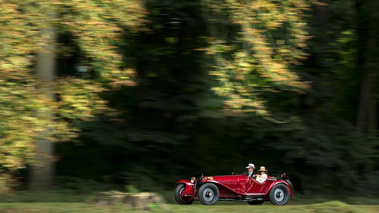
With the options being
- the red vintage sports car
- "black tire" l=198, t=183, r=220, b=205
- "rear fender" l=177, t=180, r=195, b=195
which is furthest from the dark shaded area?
"black tire" l=198, t=183, r=220, b=205

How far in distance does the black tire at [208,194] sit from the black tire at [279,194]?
1.35 metres

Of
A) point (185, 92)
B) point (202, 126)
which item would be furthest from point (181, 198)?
point (202, 126)

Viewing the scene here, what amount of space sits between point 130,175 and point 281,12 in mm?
8669

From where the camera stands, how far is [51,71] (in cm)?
1532

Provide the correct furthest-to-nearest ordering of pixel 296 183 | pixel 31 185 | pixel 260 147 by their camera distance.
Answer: pixel 260 147
pixel 296 183
pixel 31 185

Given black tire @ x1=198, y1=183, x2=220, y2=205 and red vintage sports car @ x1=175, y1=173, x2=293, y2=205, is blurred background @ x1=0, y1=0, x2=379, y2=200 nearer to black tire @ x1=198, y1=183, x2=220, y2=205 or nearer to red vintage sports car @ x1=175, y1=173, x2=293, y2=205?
red vintage sports car @ x1=175, y1=173, x2=293, y2=205

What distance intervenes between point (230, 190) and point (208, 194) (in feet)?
1.86

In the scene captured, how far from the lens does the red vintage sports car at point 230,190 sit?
1180 centimetres

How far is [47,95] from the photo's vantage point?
37.0ft

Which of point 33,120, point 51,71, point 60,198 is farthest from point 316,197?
point 33,120

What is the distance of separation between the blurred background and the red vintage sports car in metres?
1.77

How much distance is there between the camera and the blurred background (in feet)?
36.3

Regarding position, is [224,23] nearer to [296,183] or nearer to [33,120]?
[33,120]

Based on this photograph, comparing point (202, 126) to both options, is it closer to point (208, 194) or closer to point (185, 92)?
point (185, 92)
